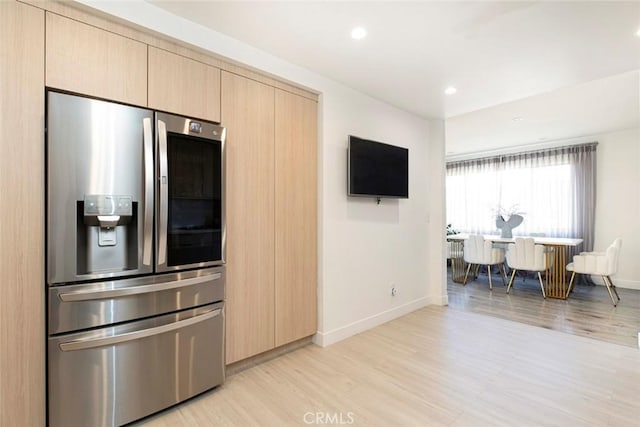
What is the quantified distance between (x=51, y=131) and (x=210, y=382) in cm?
179

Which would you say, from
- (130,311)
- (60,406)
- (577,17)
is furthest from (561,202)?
(60,406)

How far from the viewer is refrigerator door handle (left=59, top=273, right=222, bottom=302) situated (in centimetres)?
162

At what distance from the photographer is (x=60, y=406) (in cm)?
157

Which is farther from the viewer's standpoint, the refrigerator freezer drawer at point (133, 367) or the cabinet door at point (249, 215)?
the cabinet door at point (249, 215)

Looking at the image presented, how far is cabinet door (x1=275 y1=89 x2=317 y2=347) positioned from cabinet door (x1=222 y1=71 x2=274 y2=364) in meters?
0.09

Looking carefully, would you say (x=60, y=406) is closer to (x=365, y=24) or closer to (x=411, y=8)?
(x=365, y=24)

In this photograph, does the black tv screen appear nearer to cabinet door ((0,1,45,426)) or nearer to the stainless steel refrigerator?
the stainless steel refrigerator

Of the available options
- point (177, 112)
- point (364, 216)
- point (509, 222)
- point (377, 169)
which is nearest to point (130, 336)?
point (177, 112)

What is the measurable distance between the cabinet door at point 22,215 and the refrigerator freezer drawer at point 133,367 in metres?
0.11

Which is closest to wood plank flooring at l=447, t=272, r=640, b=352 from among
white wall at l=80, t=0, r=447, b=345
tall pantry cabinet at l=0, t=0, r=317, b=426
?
white wall at l=80, t=0, r=447, b=345

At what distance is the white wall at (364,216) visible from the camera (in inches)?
108
